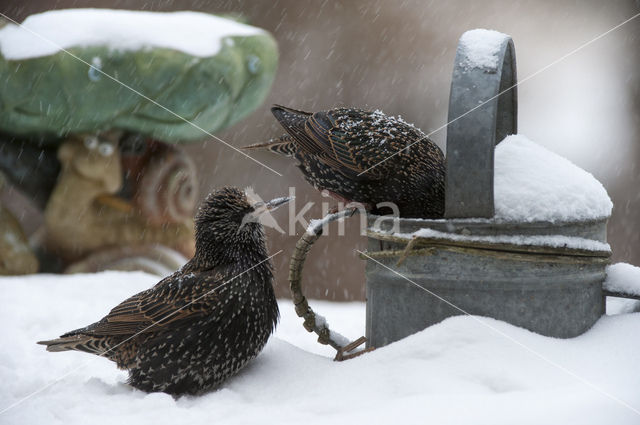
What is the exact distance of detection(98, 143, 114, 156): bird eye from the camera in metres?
4.22

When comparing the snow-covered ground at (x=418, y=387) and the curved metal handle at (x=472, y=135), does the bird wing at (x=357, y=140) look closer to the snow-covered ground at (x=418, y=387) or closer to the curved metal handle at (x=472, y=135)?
the curved metal handle at (x=472, y=135)

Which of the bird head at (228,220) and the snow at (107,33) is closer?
the bird head at (228,220)

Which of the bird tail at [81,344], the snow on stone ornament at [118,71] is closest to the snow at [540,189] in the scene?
the bird tail at [81,344]

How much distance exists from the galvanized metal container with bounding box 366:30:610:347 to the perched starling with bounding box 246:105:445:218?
1.15ft

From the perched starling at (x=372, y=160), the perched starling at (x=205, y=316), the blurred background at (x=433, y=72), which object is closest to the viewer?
the perched starling at (x=205, y=316)

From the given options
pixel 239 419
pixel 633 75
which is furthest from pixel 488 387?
pixel 633 75

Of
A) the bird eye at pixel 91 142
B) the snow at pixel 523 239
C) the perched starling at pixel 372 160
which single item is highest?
the bird eye at pixel 91 142

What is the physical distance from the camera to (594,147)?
460cm

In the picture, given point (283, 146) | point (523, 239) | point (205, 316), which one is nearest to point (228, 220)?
point (205, 316)

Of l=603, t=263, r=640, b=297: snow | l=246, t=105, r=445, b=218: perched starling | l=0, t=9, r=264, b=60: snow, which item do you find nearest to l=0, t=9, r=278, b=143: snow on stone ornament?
l=0, t=9, r=264, b=60: snow

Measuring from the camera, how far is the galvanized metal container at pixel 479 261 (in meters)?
1.84

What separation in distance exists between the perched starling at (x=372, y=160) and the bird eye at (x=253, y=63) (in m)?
1.62

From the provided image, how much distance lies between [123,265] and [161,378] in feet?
7.93

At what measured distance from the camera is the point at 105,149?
4.23 meters
